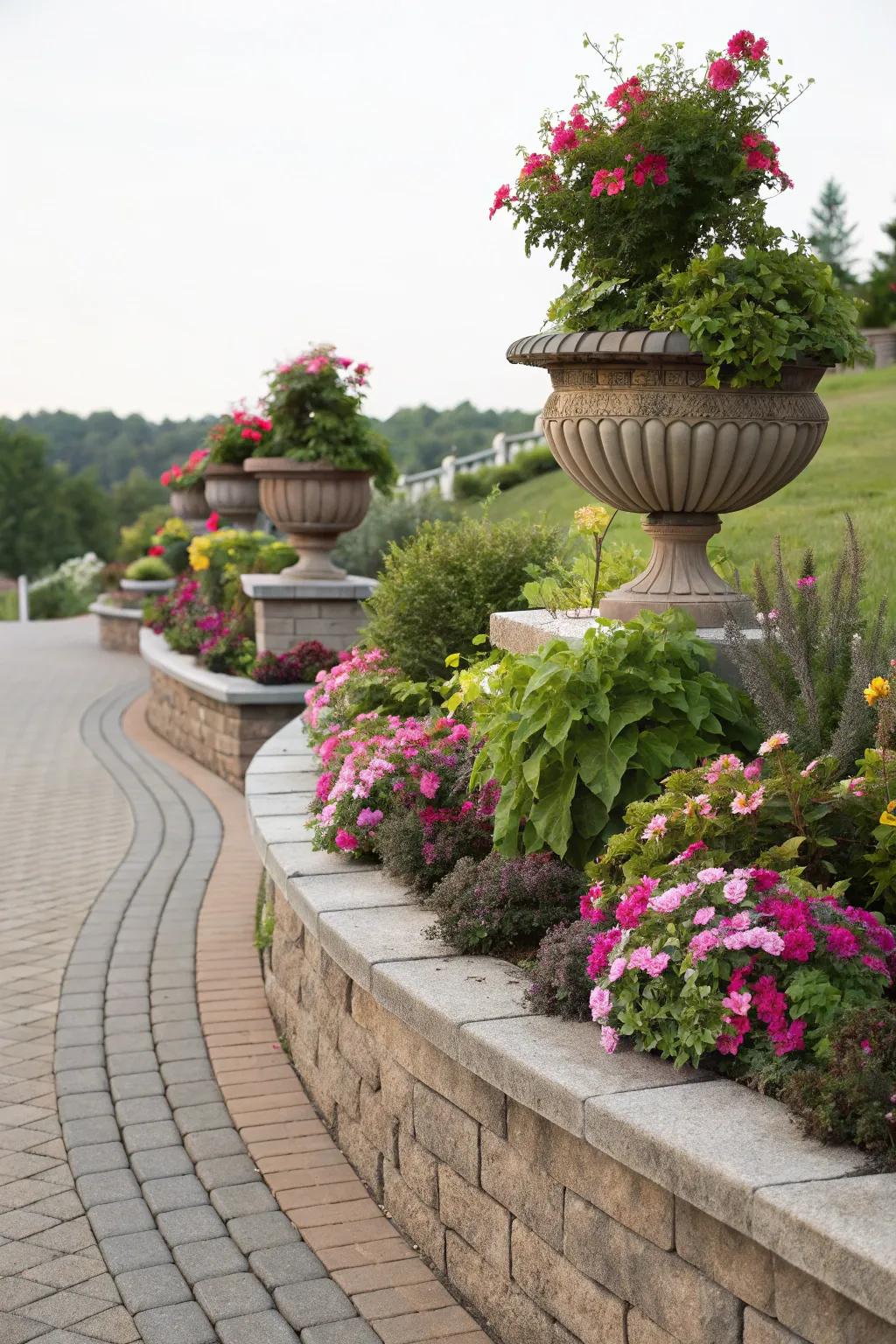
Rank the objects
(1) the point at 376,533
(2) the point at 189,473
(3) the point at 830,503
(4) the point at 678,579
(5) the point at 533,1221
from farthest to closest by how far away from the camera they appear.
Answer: (2) the point at 189,473 < (1) the point at 376,533 < (3) the point at 830,503 < (4) the point at 678,579 < (5) the point at 533,1221

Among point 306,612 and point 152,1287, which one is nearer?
point 152,1287

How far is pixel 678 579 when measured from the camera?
4.70 m

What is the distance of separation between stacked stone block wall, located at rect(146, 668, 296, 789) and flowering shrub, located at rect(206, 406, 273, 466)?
7.78 feet

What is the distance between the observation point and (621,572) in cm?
570

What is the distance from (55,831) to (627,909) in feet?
21.4

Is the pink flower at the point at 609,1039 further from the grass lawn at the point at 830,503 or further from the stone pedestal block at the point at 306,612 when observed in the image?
the stone pedestal block at the point at 306,612

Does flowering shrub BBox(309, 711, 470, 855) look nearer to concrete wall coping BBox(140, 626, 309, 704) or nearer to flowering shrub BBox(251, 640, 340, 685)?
concrete wall coping BBox(140, 626, 309, 704)

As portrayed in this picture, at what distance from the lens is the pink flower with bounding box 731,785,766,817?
3.21 meters

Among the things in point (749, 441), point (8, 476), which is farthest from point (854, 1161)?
point (8, 476)

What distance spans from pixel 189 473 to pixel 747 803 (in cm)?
1532

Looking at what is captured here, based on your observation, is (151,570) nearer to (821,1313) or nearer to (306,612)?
(306,612)

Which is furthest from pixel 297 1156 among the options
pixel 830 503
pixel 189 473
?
pixel 189 473

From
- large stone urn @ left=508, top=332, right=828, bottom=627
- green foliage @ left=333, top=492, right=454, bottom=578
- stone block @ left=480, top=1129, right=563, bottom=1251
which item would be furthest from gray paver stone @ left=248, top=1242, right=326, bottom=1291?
green foliage @ left=333, top=492, right=454, bottom=578

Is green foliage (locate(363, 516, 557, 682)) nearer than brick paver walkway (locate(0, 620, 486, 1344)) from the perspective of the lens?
No
